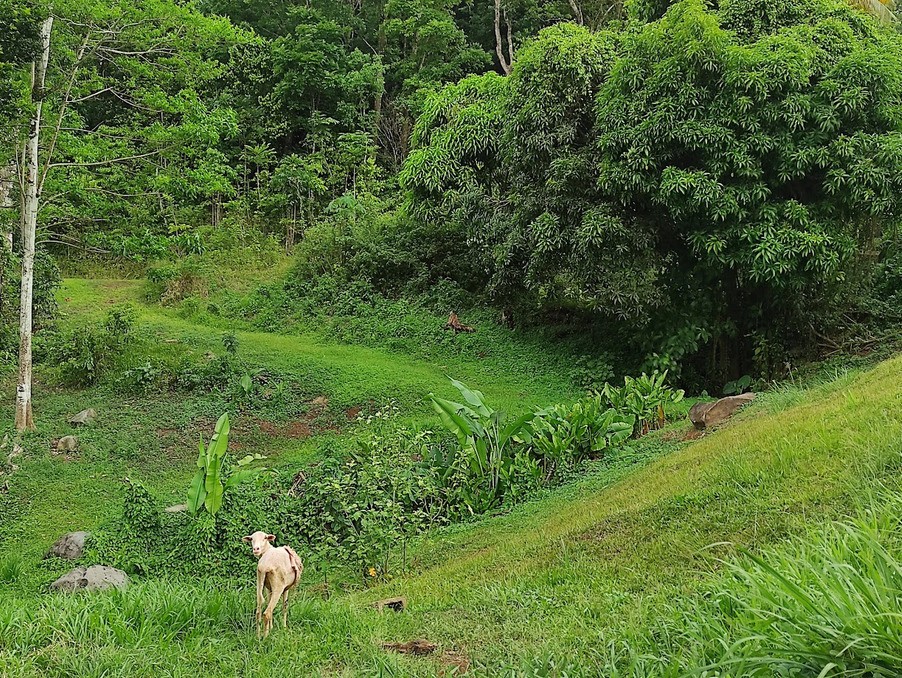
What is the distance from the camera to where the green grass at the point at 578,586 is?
2.78 m

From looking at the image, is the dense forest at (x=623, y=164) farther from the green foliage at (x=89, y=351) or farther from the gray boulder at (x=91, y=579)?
the gray boulder at (x=91, y=579)

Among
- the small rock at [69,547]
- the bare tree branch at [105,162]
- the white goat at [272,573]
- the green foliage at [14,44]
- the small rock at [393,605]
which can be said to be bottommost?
the small rock at [69,547]

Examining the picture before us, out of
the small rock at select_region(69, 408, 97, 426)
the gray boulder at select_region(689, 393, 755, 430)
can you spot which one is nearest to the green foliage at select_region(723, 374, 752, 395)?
the gray boulder at select_region(689, 393, 755, 430)

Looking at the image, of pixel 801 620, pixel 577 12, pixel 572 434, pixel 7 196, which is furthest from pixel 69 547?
pixel 577 12

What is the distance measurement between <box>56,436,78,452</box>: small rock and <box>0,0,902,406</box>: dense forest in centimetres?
199

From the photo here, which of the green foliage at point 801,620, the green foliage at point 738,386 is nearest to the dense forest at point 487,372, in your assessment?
the green foliage at point 801,620

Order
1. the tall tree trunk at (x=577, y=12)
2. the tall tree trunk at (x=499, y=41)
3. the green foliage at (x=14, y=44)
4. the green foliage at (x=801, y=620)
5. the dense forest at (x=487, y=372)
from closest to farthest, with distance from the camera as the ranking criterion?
the green foliage at (x=801, y=620) → the dense forest at (x=487, y=372) → the green foliage at (x=14, y=44) → the tall tree trunk at (x=577, y=12) → the tall tree trunk at (x=499, y=41)

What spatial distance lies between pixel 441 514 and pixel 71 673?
4294 mm

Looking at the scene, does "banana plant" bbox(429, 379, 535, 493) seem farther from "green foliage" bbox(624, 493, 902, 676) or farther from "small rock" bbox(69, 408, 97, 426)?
"small rock" bbox(69, 408, 97, 426)

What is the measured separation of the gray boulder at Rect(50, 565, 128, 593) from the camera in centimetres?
478

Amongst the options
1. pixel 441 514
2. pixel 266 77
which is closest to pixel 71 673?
pixel 441 514

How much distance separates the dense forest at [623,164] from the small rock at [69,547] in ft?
14.9

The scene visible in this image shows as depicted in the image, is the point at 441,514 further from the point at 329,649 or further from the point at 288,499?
the point at 329,649

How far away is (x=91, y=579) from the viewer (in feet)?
16.0
